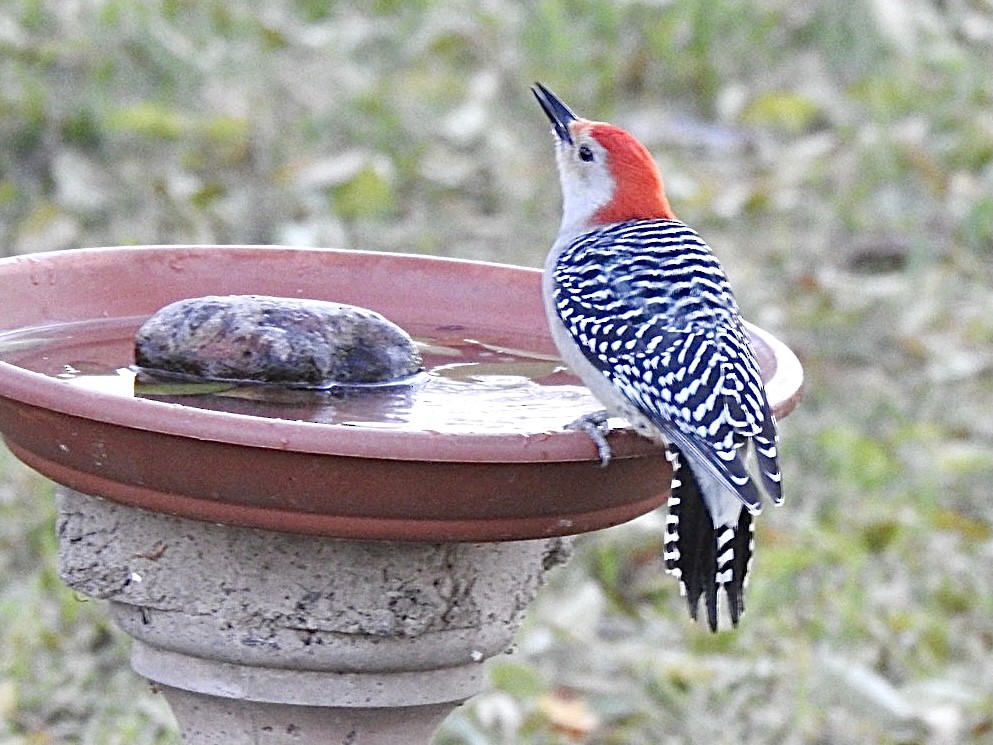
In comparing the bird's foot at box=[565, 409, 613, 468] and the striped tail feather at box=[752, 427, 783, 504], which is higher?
the bird's foot at box=[565, 409, 613, 468]

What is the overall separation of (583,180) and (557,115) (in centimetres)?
27

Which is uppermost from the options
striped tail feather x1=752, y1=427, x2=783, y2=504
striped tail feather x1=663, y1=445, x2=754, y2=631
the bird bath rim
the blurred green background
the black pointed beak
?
the black pointed beak

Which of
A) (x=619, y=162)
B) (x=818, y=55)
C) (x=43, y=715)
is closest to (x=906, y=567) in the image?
(x=619, y=162)

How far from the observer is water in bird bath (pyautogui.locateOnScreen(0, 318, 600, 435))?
308 centimetres

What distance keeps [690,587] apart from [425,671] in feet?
1.71

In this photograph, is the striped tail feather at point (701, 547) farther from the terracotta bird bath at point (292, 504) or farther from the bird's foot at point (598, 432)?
the bird's foot at point (598, 432)

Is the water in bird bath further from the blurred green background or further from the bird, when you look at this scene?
the blurred green background

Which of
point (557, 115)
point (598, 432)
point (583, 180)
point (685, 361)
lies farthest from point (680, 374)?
point (557, 115)

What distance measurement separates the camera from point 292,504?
2680 mm

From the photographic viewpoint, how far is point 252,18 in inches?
319

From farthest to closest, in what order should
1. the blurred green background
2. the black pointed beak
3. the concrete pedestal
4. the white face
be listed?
1. the blurred green background
2. the black pointed beak
3. the white face
4. the concrete pedestal

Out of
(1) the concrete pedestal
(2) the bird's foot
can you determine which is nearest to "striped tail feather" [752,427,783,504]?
(2) the bird's foot

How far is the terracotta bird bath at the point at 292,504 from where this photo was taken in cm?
265

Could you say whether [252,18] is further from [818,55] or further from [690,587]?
[690,587]
